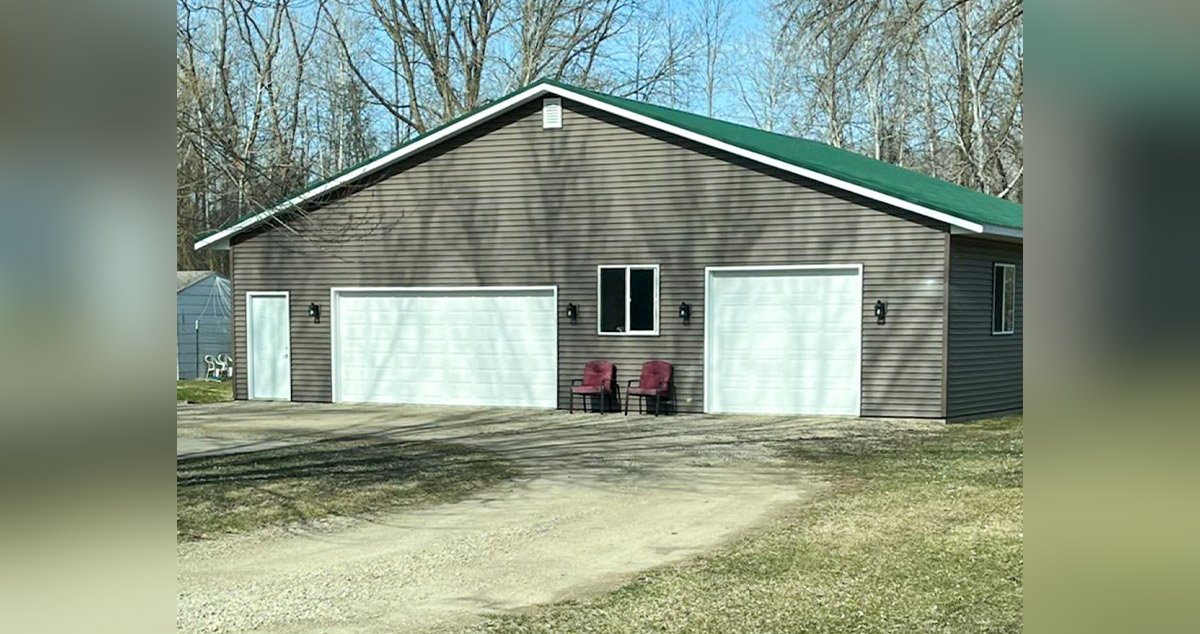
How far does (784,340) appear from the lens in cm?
1590

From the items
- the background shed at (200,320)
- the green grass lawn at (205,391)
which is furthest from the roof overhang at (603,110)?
the background shed at (200,320)

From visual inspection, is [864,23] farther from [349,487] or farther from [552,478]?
[349,487]

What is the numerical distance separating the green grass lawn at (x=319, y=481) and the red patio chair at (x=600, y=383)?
400 centimetres

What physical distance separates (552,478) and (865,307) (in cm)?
672

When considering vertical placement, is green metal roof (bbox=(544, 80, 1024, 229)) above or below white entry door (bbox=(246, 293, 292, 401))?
above

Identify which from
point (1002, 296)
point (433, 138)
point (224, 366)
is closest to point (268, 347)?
point (433, 138)

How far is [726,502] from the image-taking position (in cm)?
906

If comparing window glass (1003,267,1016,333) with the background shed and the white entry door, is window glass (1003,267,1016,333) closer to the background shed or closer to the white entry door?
the white entry door

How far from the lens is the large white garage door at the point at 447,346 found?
1747 cm

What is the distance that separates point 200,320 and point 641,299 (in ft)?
51.6

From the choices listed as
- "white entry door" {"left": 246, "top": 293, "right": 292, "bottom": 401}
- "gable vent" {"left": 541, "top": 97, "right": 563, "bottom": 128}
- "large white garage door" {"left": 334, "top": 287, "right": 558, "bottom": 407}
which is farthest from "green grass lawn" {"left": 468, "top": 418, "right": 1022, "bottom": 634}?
"white entry door" {"left": 246, "top": 293, "right": 292, "bottom": 401}

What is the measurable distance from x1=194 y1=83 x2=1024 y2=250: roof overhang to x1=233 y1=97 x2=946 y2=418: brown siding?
0.57 feet

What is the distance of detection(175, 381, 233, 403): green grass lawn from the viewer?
68.3ft

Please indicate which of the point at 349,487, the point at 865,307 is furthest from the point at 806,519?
the point at 865,307
